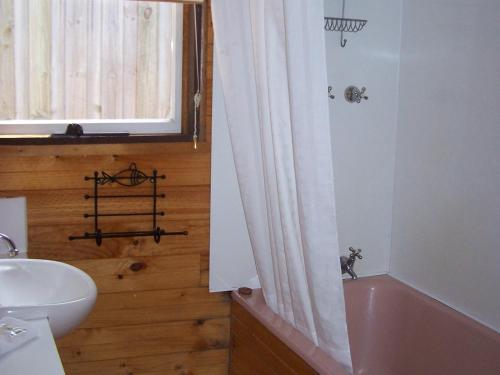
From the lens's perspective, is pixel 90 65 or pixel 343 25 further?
pixel 343 25

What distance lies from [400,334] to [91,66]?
166cm

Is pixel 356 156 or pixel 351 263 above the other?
pixel 356 156

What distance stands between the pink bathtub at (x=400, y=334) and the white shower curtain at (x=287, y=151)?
0.34 ft

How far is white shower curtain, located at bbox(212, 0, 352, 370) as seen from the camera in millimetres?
1756

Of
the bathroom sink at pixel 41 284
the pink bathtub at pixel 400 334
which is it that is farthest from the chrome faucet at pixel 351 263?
the bathroom sink at pixel 41 284

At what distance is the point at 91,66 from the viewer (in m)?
2.32

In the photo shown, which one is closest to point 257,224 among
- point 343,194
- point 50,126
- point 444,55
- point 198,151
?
point 198,151

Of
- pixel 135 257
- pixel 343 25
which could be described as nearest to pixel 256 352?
pixel 135 257

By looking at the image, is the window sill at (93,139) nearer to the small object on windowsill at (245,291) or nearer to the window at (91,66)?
the window at (91,66)

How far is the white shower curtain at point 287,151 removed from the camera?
176cm

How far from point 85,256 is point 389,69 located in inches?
57.9

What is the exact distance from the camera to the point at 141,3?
2.32m

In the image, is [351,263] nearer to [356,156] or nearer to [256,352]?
[356,156]

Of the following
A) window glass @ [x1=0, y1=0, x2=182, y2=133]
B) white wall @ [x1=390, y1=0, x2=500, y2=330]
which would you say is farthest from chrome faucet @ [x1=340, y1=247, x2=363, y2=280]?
window glass @ [x1=0, y1=0, x2=182, y2=133]
